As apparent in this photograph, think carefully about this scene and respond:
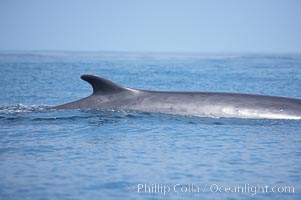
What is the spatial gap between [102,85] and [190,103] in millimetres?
1975

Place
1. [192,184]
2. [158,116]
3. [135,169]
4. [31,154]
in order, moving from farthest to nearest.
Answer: [158,116], [31,154], [135,169], [192,184]

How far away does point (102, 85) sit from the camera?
12.5 meters

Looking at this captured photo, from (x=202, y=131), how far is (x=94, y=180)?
396cm

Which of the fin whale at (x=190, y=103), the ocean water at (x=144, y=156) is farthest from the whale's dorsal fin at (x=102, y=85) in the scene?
the ocean water at (x=144, y=156)

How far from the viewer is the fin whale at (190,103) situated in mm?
12016

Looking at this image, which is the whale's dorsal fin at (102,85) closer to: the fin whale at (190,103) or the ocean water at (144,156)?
the fin whale at (190,103)

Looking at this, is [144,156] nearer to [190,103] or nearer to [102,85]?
[190,103]

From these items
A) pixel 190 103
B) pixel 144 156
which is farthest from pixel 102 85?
pixel 144 156

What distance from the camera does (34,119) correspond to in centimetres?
1242

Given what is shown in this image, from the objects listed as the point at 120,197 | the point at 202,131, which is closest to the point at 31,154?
the point at 120,197

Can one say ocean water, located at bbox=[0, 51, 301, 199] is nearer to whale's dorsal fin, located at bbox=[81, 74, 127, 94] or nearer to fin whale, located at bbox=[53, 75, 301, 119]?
fin whale, located at bbox=[53, 75, 301, 119]

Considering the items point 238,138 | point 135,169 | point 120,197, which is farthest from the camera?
point 238,138

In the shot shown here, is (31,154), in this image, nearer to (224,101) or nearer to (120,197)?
(120,197)

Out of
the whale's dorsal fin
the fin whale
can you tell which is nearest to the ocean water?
the fin whale
